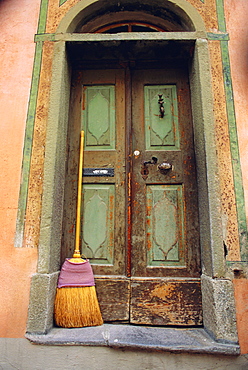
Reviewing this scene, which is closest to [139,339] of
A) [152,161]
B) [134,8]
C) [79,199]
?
[79,199]

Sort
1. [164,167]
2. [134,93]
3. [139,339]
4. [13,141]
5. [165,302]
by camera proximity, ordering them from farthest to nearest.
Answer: [134,93] < [164,167] < [13,141] < [165,302] < [139,339]

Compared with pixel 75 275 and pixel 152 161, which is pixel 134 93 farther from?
pixel 75 275

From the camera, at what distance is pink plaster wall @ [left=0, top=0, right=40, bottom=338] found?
227 cm

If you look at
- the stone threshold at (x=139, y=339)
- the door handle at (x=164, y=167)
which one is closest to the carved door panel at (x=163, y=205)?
the door handle at (x=164, y=167)

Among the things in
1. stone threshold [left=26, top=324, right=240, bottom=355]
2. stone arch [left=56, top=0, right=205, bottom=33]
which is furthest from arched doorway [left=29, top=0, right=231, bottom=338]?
stone threshold [left=26, top=324, right=240, bottom=355]

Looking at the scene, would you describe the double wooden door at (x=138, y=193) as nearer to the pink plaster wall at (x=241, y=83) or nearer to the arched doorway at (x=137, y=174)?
the arched doorway at (x=137, y=174)

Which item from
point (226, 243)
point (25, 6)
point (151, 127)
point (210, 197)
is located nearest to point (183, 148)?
point (151, 127)

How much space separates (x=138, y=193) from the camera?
272 cm

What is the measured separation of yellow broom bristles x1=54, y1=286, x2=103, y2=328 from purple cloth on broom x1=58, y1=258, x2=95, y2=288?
0.14 feet

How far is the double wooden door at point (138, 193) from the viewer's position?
2482mm

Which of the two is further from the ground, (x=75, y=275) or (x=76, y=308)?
(x=75, y=275)

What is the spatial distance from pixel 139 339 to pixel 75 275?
2.44 ft

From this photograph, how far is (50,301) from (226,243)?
5.16 feet

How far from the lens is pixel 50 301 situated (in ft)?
7.47
